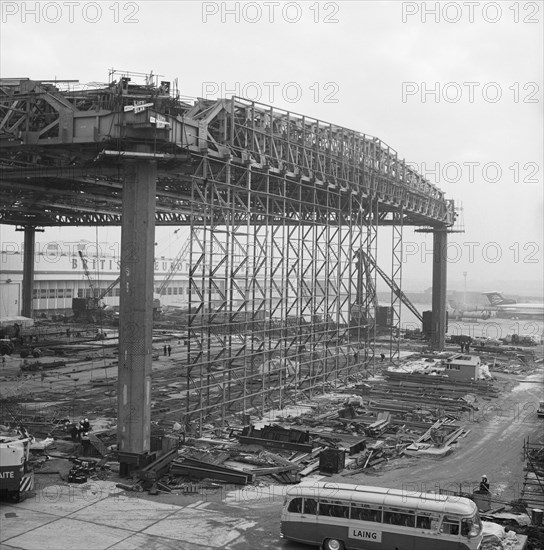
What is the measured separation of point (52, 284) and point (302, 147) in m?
54.0

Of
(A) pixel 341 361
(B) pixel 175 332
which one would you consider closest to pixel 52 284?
(B) pixel 175 332

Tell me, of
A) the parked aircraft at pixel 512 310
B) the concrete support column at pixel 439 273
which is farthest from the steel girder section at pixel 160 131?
the parked aircraft at pixel 512 310

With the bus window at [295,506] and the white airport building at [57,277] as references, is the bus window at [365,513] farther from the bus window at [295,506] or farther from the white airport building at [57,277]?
the white airport building at [57,277]

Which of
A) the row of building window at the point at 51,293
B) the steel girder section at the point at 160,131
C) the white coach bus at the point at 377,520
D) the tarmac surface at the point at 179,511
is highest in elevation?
the steel girder section at the point at 160,131

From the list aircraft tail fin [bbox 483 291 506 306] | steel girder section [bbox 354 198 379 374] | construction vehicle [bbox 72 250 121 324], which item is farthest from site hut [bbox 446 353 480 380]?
aircraft tail fin [bbox 483 291 506 306]

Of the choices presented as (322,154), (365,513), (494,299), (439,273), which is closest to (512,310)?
(494,299)

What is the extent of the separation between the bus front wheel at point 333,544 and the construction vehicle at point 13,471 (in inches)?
288

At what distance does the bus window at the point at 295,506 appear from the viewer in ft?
46.4

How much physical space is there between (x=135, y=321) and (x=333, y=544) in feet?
27.3

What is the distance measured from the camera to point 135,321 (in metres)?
19.0

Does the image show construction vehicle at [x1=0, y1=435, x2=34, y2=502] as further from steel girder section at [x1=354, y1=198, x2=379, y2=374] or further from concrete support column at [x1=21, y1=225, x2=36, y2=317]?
concrete support column at [x1=21, y1=225, x2=36, y2=317]

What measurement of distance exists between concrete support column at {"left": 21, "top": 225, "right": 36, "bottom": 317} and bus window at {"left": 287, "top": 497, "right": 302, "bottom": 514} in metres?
45.6

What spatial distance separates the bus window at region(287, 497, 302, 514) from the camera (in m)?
14.1

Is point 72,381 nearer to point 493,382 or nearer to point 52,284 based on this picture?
point 493,382
